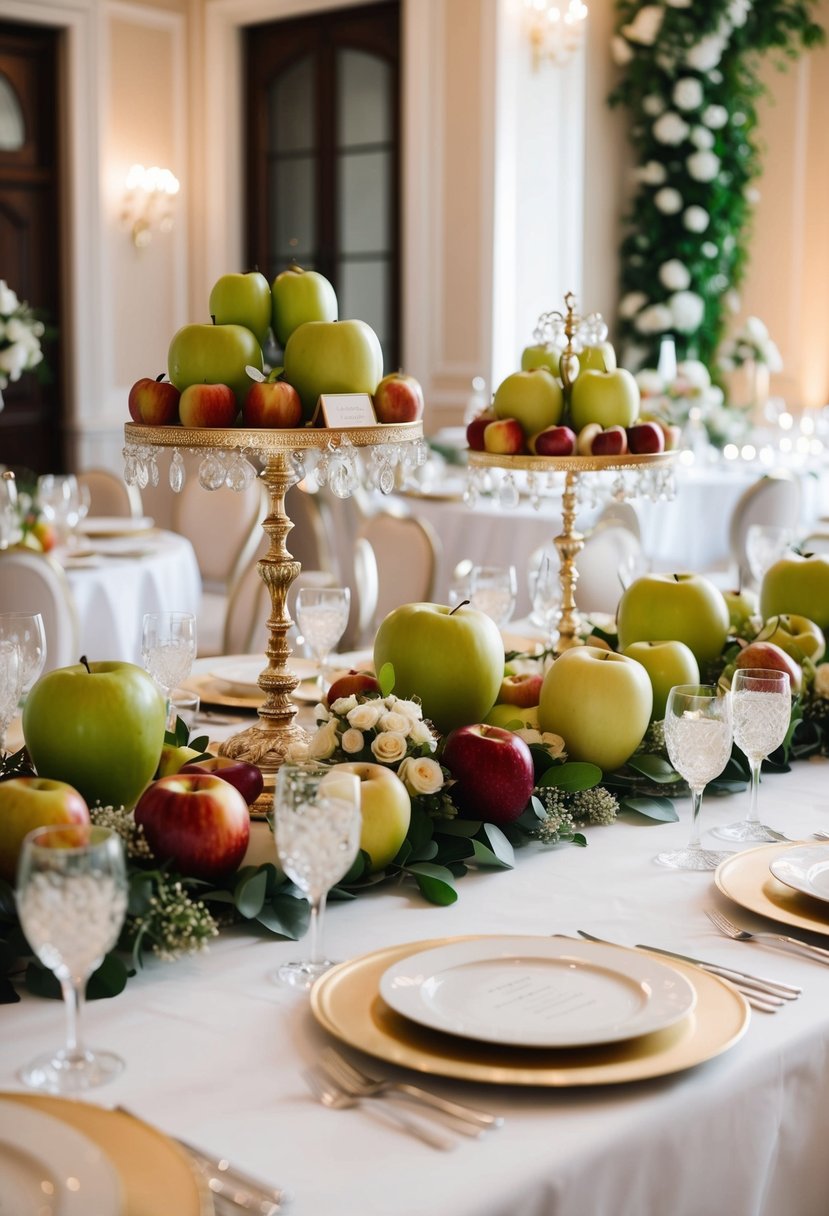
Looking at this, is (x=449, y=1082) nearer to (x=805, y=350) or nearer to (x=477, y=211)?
(x=477, y=211)

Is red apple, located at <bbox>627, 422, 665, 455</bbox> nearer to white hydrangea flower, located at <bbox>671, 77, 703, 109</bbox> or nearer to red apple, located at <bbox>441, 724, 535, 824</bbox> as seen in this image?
red apple, located at <bbox>441, 724, 535, 824</bbox>

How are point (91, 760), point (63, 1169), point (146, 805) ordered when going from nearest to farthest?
point (63, 1169), point (146, 805), point (91, 760)

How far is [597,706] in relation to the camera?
1623 mm

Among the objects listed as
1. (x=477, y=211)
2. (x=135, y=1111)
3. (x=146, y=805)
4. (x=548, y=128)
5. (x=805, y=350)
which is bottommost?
(x=135, y=1111)

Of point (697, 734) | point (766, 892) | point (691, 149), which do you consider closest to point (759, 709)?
point (697, 734)

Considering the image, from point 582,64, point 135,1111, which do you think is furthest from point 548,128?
point 135,1111

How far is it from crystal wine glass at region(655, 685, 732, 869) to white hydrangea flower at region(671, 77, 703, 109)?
248 inches

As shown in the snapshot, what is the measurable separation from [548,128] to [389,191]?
84cm

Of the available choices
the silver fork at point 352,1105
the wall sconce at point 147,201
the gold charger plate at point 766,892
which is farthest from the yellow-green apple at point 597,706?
the wall sconce at point 147,201

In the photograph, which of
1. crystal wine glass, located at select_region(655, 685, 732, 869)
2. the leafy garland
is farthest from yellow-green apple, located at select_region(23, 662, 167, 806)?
the leafy garland

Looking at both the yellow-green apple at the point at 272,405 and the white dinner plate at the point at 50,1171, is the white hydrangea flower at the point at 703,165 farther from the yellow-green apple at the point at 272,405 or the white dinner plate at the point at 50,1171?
the white dinner plate at the point at 50,1171

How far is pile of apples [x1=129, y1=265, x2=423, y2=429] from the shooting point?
1547 millimetres

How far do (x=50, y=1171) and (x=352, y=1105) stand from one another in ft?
0.67

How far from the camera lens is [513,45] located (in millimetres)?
6633
